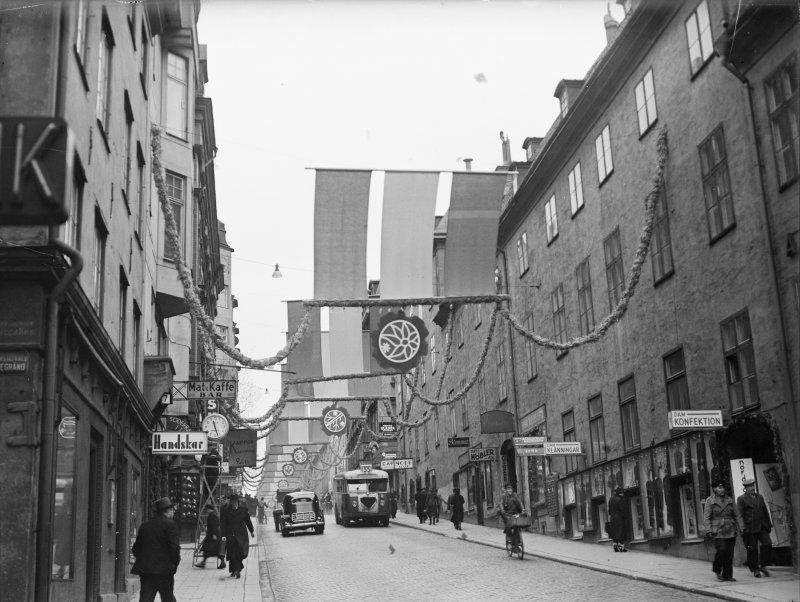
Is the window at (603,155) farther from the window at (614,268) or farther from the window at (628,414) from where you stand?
the window at (628,414)

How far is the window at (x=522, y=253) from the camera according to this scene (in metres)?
34.5

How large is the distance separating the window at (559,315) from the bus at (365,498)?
17.0 meters

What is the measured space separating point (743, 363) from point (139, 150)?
13.4m

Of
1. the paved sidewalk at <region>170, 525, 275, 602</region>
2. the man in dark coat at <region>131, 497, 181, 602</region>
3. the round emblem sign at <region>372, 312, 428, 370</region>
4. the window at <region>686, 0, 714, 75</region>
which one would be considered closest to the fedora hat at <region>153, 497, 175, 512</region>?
the man in dark coat at <region>131, 497, 181, 602</region>

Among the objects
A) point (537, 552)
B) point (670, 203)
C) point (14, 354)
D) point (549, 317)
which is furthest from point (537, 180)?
point (14, 354)

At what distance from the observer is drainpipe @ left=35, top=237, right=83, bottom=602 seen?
33.4ft

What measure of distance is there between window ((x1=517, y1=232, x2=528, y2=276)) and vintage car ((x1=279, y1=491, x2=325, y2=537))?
13.6 meters

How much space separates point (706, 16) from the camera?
64.7 ft

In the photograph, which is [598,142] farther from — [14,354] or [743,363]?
[14,354]

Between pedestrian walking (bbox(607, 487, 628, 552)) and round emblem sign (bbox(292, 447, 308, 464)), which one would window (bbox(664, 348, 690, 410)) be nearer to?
pedestrian walking (bbox(607, 487, 628, 552))

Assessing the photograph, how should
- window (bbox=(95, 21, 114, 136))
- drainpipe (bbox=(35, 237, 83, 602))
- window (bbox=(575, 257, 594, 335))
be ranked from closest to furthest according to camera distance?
drainpipe (bbox=(35, 237, 83, 602)) < window (bbox=(95, 21, 114, 136)) < window (bbox=(575, 257, 594, 335))

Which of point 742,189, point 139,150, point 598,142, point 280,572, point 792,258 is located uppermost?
point 598,142

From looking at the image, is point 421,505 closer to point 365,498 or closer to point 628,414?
point 365,498

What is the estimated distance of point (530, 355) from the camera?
33594 mm
